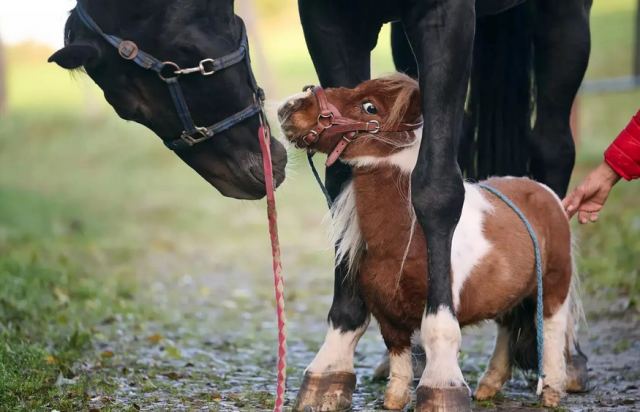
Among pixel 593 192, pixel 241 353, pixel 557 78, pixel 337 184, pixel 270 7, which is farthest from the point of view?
pixel 270 7

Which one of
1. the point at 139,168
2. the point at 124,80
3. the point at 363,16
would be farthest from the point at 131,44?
the point at 139,168

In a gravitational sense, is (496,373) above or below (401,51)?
below

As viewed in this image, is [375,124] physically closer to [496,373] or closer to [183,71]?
[183,71]

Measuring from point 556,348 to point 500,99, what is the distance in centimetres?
125

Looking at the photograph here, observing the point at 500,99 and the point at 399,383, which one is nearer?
the point at 399,383

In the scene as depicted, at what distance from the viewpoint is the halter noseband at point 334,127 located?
128 inches

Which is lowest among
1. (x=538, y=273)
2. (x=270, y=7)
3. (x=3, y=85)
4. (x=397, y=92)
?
(x=538, y=273)

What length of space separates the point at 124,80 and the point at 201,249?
5.96 meters

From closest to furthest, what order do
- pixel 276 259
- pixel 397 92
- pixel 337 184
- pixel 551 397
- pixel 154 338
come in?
pixel 276 259
pixel 397 92
pixel 551 397
pixel 337 184
pixel 154 338

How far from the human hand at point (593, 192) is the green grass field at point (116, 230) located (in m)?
1.05

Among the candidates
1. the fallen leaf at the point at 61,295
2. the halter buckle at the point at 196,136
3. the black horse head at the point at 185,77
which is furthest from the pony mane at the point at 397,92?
the fallen leaf at the point at 61,295

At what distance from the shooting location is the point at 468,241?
3350 mm

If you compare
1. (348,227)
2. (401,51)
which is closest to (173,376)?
(348,227)

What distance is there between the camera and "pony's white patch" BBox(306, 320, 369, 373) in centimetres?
349
